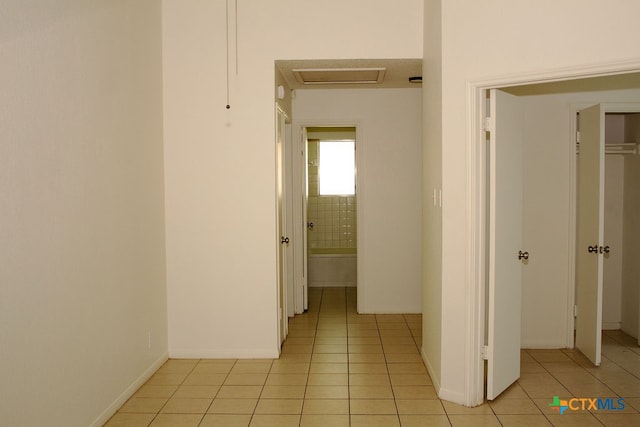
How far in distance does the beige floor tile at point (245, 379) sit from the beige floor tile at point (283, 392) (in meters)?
0.13

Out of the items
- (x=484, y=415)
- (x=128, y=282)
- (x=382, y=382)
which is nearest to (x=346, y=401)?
(x=382, y=382)

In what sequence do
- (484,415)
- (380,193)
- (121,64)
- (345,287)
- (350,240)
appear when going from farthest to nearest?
(350,240) < (345,287) < (380,193) < (121,64) < (484,415)

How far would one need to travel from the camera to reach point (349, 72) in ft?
15.1

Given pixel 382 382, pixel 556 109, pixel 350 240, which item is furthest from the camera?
pixel 350 240

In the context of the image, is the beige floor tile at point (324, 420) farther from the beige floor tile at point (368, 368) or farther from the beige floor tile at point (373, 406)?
the beige floor tile at point (368, 368)

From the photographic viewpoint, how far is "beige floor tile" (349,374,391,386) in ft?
11.9

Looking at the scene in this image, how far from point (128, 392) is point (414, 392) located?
1.99 meters

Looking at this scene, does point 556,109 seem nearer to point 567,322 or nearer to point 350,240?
point 567,322

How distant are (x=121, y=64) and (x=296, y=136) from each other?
2.64 m

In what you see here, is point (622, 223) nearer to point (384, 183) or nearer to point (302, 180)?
point (384, 183)

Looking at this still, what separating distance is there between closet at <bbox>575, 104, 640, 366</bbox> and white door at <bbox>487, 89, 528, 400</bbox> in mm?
863


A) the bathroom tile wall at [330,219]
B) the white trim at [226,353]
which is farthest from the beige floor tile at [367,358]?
the bathroom tile wall at [330,219]

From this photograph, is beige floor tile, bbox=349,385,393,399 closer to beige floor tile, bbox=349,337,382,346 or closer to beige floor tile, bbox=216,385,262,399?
beige floor tile, bbox=216,385,262,399

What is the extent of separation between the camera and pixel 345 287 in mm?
7418
